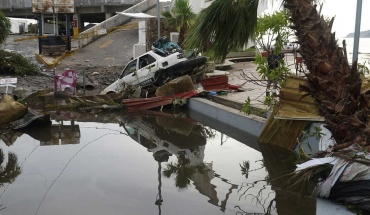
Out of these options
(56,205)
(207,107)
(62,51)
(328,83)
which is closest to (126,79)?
(207,107)

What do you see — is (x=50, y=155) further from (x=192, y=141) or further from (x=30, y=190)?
(x=192, y=141)

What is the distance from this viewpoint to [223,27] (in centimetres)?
738

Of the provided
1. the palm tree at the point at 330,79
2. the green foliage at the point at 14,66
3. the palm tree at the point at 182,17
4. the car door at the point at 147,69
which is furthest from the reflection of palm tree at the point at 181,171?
the palm tree at the point at 182,17

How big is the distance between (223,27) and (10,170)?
4680 mm

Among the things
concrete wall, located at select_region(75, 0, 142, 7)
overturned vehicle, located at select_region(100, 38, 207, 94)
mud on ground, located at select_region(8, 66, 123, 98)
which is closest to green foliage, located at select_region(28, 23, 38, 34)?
concrete wall, located at select_region(75, 0, 142, 7)

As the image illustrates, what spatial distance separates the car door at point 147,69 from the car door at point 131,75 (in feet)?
0.57

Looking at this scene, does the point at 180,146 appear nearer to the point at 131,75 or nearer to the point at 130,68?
the point at 131,75

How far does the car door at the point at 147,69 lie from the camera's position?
49.9ft

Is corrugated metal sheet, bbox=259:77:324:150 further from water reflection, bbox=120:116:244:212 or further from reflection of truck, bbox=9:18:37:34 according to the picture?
reflection of truck, bbox=9:18:37:34

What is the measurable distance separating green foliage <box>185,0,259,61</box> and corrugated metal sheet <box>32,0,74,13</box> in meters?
23.3

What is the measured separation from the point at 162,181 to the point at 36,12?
82.8 feet

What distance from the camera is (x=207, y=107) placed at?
506 inches

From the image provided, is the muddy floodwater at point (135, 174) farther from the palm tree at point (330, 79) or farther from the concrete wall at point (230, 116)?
the palm tree at point (330, 79)

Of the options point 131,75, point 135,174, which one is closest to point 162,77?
point 131,75
